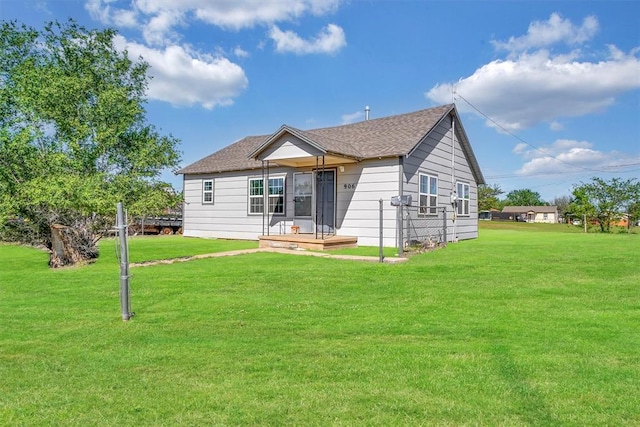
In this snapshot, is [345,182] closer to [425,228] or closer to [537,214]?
[425,228]

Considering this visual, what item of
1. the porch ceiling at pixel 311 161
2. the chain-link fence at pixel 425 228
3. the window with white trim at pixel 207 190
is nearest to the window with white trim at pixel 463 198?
the chain-link fence at pixel 425 228

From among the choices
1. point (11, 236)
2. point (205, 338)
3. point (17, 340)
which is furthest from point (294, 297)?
point (11, 236)

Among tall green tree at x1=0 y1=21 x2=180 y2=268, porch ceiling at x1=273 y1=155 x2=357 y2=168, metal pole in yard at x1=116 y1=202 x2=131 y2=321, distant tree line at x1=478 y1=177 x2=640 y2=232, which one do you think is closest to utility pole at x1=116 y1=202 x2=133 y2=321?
metal pole in yard at x1=116 y1=202 x2=131 y2=321

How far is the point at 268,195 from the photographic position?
51.4ft

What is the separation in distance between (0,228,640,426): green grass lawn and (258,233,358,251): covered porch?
170 inches

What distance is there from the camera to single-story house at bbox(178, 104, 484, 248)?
12.7 metres

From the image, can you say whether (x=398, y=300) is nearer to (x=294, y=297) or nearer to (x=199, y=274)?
(x=294, y=297)

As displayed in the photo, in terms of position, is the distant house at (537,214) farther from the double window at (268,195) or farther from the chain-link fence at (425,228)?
the double window at (268,195)

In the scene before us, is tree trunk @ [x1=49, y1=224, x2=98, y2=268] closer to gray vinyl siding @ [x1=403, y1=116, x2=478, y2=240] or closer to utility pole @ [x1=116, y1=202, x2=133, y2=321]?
utility pole @ [x1=116, y1=202, x2=133, y2=321]

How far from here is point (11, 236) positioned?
1115 centimetres

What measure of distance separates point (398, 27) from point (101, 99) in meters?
10.2

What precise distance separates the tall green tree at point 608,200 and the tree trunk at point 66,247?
95.8ft

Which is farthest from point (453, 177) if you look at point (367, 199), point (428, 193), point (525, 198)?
point (525, 198)

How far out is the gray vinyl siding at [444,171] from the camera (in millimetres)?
13188
